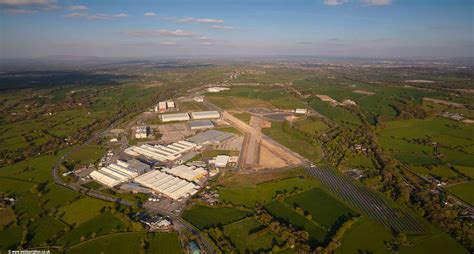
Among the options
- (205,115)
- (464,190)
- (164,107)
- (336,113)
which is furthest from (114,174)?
(336,113)

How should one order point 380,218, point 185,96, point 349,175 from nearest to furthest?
1. point 380,218
2. point 349,175
3. point 185,96

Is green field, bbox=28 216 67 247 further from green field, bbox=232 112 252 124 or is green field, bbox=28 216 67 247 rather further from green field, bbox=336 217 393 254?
green field, bbox=232 112 252 124

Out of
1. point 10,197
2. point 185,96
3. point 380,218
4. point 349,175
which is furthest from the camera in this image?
point 185,96

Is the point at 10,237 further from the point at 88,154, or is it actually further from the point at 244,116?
the point at 244,116

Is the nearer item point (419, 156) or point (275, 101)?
point (419, 156)

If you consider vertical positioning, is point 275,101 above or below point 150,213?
above

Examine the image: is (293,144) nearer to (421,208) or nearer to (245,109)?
(421,208)

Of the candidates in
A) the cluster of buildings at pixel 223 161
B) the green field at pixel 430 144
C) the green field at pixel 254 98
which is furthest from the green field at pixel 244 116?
the green field at pixel 430 144

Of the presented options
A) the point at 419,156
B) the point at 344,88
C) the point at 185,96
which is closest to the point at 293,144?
the point at 419,156
